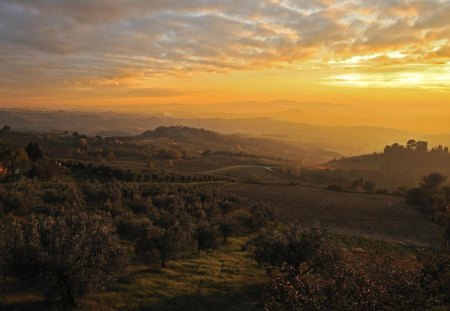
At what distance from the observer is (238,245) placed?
124 ft

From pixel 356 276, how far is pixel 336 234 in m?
37.0

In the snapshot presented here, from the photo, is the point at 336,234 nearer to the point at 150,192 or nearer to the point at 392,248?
the point at 392,248

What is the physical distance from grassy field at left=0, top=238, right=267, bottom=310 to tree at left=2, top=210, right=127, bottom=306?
100cm

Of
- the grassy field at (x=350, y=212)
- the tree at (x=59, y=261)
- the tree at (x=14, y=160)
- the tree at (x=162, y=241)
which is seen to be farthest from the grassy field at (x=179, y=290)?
the tree at (x=14, y=160)

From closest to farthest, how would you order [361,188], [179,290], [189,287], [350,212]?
[179,290] → [189,287] → [350,212] → [361,188]

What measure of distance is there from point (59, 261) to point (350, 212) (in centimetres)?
5142

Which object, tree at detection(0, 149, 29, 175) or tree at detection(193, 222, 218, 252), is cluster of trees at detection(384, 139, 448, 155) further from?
tree at detection(193, 222, 218, 252)

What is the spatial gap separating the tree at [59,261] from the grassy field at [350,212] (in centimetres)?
3778

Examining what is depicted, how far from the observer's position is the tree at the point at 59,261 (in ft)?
57.4

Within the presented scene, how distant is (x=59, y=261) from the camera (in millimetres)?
17219

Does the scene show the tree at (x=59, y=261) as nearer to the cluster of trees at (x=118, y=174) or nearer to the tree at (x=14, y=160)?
the tree at (x=14, y=160)

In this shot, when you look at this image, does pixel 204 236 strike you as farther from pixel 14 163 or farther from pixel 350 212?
pixel 14 163

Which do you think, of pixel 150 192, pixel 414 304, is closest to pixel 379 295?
pixel 414 304

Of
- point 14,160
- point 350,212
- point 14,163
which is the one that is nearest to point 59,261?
point 350,212
